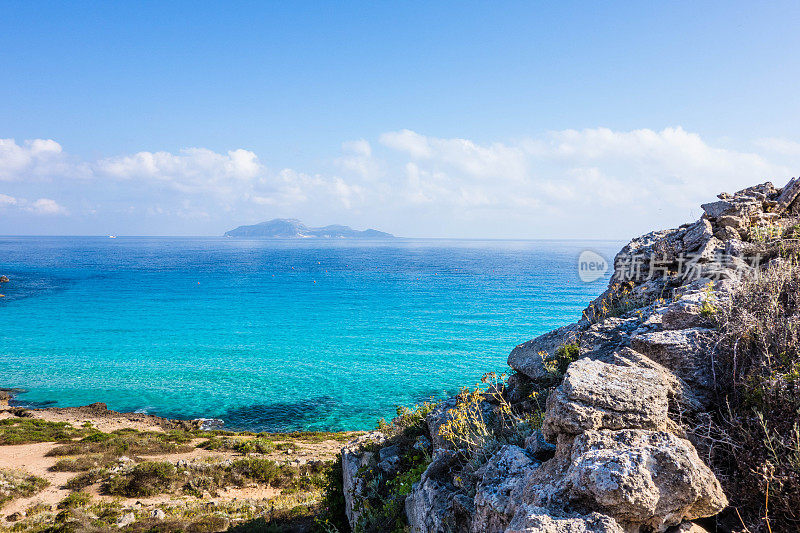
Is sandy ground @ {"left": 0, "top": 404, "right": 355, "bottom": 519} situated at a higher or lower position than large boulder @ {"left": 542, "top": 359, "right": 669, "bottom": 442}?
lower

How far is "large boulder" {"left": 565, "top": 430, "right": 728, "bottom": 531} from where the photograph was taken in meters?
3.51

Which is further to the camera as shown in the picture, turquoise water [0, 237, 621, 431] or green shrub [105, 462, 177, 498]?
turquoise water [0, 237, 621, 431]

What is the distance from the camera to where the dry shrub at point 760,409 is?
370cm

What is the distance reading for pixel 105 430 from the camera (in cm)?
2778

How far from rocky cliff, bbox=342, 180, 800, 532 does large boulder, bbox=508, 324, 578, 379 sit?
36mm

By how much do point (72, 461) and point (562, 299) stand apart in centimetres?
6657

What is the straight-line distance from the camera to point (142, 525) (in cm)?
1416

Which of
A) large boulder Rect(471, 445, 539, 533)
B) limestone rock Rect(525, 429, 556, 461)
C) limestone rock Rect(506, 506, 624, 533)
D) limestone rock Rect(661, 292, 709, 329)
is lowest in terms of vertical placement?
large boulder Rect(471, 445, 539, 533)

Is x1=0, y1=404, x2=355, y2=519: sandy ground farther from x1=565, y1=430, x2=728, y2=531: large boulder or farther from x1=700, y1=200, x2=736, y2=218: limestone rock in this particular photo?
x1=700, y1=200, x2=736, y2=218: limestone rock

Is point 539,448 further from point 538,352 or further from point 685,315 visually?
point 538,352

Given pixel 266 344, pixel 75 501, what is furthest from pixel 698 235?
pixel 266 344

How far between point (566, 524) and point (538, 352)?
599cm

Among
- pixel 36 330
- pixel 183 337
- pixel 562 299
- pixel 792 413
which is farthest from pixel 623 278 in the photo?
pixel 36 330

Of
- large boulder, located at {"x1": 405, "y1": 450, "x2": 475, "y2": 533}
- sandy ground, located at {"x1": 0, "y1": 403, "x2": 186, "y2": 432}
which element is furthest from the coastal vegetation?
large boulder, located at {"x1": 405, "y1": 450, "x2": 475, "y2": 533}
